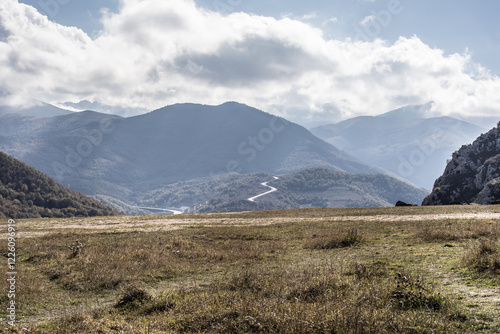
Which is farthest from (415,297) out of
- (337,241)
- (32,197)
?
(32,197)

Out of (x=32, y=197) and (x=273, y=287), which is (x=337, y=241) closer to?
(x=273, y=287)

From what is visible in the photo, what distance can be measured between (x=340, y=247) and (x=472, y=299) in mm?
11880

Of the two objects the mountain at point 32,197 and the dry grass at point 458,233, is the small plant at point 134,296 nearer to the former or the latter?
the dry grass at point 458,233

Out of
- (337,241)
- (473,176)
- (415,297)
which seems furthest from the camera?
(473,176)

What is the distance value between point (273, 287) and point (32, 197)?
7805 inches

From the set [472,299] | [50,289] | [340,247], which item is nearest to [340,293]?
[472,299]

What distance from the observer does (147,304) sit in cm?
1225

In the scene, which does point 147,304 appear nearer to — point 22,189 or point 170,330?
point 170,330

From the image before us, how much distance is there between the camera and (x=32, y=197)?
6683 inches

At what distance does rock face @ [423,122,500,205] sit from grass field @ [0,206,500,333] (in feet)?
250

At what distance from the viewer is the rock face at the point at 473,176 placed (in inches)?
3376

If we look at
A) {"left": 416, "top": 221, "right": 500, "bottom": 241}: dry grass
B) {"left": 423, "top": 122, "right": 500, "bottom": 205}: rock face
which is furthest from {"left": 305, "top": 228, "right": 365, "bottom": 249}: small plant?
{"left": 423, "top": 122, "right": 500, "bottom": 205}: rock face

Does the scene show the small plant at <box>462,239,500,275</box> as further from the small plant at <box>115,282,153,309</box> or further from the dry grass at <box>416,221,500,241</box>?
the small plant at <box>115,282,153,309</box>

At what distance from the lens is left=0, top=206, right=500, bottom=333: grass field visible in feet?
30.3
